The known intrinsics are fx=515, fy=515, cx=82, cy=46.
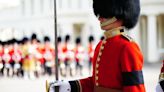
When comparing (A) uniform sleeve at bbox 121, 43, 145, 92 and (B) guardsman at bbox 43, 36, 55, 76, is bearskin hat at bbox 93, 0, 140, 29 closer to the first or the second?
(A) uniform sleeve at bbox 121, 43, 145, 92

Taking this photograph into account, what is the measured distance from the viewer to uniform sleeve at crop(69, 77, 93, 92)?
2787 millimetres

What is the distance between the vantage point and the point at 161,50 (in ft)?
64.2

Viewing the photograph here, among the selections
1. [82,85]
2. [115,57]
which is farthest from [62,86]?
[115,57]

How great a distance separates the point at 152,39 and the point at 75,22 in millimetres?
5070

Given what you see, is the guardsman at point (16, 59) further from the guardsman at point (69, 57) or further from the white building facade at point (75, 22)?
the white building facade at point (75, 22)

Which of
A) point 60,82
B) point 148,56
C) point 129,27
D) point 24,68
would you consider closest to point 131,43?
point 129,27

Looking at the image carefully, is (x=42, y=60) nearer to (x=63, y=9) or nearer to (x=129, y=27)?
(x=129, y=27)

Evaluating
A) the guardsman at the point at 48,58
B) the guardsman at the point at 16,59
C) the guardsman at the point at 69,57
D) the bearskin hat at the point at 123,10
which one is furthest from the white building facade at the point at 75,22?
the bearskin hat at the point at 123,10

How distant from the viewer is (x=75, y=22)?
2325 cm

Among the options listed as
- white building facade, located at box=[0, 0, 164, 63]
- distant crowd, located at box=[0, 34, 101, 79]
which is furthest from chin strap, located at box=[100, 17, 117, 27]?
white building facade, located at box=[0, 0, 164, 63]

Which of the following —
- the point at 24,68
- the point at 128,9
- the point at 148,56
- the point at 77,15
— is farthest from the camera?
the point at 77,15

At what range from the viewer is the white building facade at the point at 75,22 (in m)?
19.4

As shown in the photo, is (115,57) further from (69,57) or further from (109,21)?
(69,57)

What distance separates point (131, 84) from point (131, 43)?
0.22m
